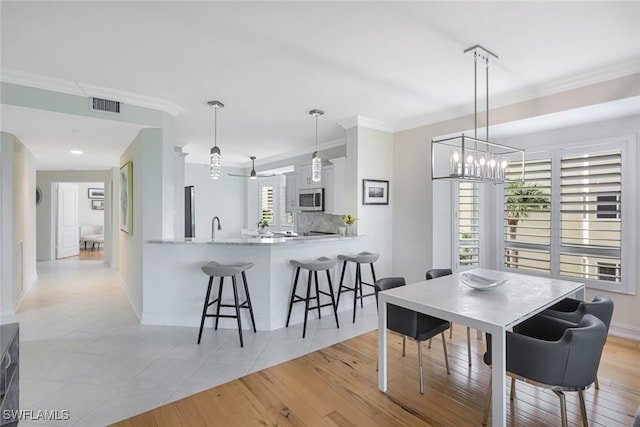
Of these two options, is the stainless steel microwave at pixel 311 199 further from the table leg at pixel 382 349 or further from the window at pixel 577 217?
the table leg at pixel 382 349

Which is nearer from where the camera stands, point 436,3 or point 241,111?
point 436,3

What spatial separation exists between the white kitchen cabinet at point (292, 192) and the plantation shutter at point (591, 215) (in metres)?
4.33

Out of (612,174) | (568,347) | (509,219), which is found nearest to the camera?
(568,347)

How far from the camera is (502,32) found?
232cm

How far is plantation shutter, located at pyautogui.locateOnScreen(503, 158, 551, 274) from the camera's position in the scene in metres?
3.99

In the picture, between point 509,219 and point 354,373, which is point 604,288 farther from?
point 354,373

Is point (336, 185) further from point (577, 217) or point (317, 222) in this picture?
point (577, 217)

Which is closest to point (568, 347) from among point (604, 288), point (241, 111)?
point (604, 288)

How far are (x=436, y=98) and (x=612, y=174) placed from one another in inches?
80.6

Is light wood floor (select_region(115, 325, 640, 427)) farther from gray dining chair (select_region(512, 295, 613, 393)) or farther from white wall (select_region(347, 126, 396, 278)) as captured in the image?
white wall (select_region(347, 126, 396, 278))

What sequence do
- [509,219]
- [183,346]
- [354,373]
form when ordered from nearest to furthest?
[354,373], [183,346], [509,219]

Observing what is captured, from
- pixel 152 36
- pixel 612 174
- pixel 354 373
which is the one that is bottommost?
pixel 354 373

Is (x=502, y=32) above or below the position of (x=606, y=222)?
above

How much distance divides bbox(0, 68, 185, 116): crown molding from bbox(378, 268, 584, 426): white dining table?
3247 millimetres
